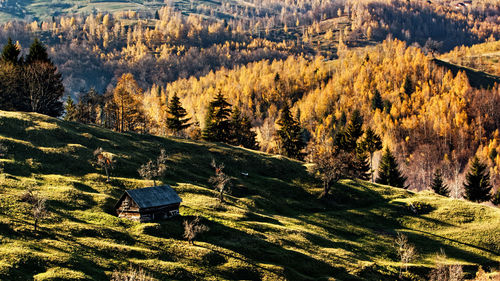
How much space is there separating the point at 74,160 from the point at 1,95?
38686 mm

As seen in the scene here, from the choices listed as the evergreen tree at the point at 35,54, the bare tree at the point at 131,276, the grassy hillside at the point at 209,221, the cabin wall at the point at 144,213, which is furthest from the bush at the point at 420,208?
the evergreen tree at the point at 35,54

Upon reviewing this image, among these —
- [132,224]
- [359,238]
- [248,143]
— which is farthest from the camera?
[248,143]

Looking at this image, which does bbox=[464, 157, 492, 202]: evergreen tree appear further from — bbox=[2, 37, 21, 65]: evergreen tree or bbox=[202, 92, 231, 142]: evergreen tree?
bbox=[2, 37, 21, 65]: evergreen tree

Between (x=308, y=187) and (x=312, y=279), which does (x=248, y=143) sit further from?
(x=312, y=279)

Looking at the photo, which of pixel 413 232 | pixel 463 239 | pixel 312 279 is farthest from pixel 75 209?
pixel 463 239

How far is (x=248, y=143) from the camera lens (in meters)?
128

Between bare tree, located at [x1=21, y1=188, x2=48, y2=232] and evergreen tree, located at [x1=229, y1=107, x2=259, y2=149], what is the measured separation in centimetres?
6722

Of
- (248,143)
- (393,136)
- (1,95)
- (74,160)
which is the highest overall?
(1,95)

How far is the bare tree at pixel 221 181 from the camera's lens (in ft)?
238

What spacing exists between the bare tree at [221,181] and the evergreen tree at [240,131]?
90.8ft

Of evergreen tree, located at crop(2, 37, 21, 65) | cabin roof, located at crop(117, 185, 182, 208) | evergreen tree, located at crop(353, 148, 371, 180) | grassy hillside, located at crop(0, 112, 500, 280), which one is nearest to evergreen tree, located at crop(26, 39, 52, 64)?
evergreen tree, located at crop(2, 37, 21, 65)

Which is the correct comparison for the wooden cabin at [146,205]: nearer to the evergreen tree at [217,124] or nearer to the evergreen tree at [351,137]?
the evergreen tree at [217,124]

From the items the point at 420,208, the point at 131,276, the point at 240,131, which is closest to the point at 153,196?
the point at 131,276

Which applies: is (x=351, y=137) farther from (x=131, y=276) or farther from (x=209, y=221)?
(x=131, y=276)
